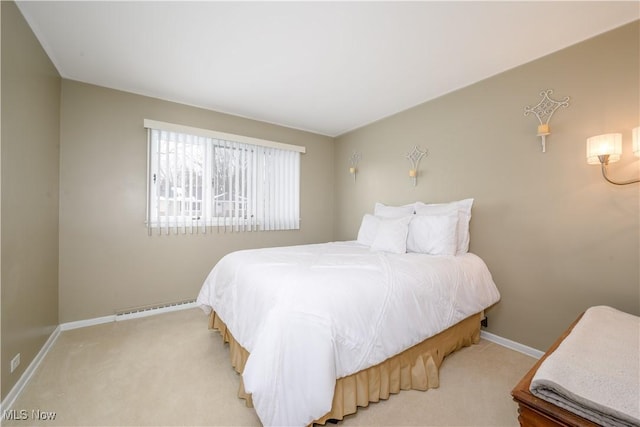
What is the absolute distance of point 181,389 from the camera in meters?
1.69

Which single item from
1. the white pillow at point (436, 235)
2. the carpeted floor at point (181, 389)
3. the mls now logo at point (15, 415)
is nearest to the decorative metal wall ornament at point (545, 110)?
the white pillow at point (436, 235)

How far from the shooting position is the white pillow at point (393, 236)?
101 inches

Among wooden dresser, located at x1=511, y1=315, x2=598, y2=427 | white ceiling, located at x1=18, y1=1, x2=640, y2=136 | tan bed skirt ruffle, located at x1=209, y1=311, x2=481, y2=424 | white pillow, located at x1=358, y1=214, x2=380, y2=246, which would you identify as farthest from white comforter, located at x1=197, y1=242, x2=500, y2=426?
white ceiling, located at x1=18, y1=1, x2=640, y2=136

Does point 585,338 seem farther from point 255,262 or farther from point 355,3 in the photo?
point 355,3

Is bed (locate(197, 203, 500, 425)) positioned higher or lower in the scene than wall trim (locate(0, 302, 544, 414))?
higher

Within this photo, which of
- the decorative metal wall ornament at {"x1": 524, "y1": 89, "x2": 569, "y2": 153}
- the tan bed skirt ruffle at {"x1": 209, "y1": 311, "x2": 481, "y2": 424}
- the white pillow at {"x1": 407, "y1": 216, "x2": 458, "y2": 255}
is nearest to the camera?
the tan bed skirt ruffle at {"x1": 209, "y1": 311, "x2": 481, "y2": 424}

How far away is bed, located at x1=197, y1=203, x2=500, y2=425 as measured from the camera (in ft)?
3.95

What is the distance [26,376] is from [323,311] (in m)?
2.18

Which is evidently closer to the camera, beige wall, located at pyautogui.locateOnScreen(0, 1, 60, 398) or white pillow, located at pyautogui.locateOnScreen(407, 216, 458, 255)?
beige wall, located at pyautogui.locateOnScreen(0, 1, 60, 398)

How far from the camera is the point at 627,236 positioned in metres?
1.76

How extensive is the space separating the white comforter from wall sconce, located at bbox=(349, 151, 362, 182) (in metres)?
2.10

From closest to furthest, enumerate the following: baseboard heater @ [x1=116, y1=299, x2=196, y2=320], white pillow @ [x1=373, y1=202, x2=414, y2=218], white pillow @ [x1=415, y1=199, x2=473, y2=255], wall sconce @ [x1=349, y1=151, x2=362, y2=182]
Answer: white pillow @ [x1=415, y1=199, x2=473, y2=255] → baseboard heater @ [x1=116, y1=299, x2=196, y2=320] → white pillow @ [x1=373, y1=202, x2=414, y2=218] → wall sconce @ [x1=349, y1=151, x2=362, y2=182]

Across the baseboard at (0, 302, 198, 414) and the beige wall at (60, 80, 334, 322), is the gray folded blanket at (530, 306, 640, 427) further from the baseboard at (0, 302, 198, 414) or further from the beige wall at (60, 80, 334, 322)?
the beige wall at (60, 80, 334, 322)

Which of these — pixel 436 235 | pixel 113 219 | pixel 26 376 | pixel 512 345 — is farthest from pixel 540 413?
pixel 113 219
